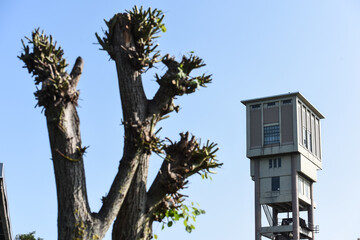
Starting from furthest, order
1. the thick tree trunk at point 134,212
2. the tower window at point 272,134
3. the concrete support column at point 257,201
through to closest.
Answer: the tower window at point 272,134 → the concrete support column at point 257,201 → the thick tree trunk at point 134,212

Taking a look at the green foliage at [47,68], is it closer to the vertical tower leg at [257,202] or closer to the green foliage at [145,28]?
the green foliage at [145,28]

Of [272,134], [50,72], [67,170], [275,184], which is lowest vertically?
[67,170]

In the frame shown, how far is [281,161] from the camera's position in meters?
70.3

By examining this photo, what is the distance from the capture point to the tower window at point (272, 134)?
70375 millimetres

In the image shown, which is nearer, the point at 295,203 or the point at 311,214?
the point at 295,203

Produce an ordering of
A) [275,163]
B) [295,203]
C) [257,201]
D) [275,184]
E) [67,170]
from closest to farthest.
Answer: [67,170] → [295,203] → [275,184] → [257,201] → [275,163]

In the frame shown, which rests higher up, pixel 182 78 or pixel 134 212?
pixel 182 78

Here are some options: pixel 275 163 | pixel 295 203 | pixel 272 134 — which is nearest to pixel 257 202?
pixel 295 203

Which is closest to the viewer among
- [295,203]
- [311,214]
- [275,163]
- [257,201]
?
[295,203]

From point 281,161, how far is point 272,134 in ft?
10.3

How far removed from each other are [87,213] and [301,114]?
64.4 metres

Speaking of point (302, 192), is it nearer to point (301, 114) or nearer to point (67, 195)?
point (301, 114)

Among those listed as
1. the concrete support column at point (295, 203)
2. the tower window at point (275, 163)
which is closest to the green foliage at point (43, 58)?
the concrete support column at point (295, 203)

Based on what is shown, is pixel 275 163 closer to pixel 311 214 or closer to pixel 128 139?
pixel 311 214
